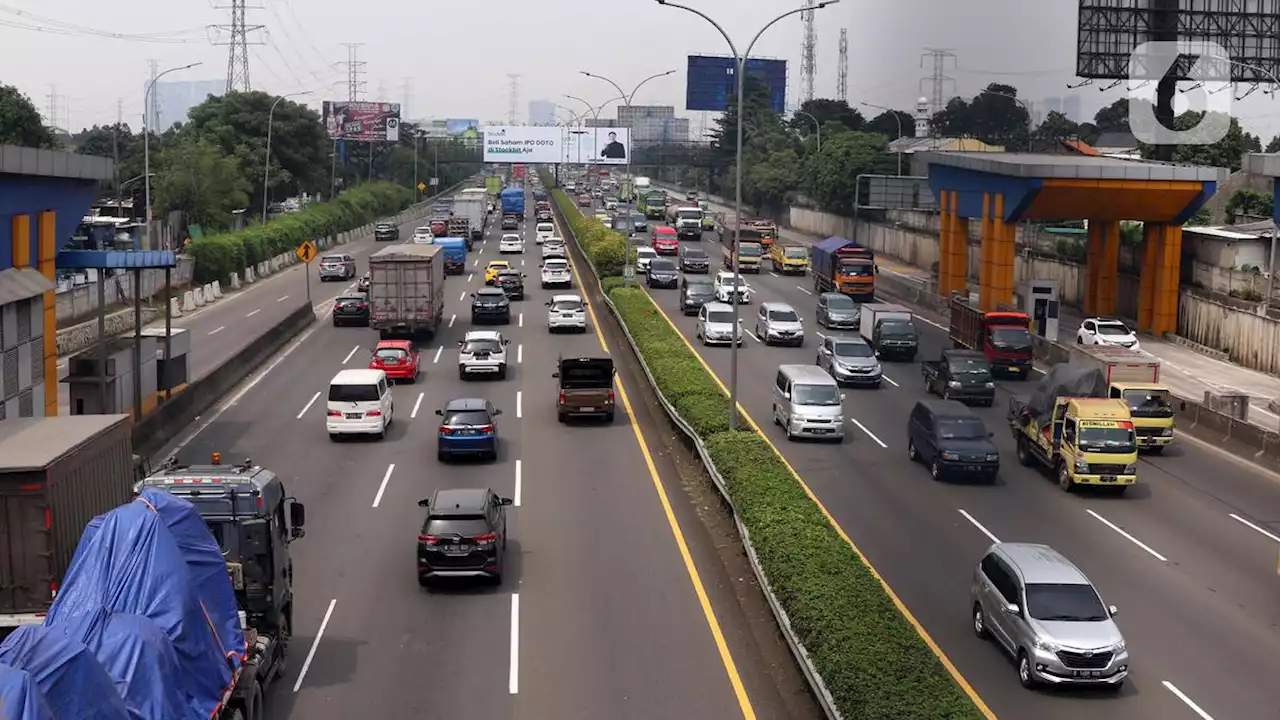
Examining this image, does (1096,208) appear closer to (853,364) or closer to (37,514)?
(853,364)

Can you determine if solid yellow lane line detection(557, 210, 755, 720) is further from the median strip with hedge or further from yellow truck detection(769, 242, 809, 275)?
yellow truck detection(769, 242, 809, 275)

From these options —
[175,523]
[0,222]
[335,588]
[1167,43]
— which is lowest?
[335,588]

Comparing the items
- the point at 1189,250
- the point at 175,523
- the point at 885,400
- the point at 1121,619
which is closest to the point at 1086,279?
the point at 1189,250

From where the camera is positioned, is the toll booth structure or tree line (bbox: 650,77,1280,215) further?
tree line (bbox: 650,77,1280,215)

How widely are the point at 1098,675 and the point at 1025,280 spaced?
186ft

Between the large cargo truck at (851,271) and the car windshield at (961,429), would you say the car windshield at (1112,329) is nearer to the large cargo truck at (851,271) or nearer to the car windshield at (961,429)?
the large cargo truck at (851,271)

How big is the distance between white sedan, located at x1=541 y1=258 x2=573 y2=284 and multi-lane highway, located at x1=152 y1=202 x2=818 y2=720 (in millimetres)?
31321

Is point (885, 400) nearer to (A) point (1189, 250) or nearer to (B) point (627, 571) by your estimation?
(B) point (627, 571)

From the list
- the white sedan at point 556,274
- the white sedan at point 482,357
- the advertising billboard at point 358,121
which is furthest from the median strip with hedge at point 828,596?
the advertising billboard at point 358,121

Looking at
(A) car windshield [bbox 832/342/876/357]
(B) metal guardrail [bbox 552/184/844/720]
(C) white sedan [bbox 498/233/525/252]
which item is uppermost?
(C) white sedan [bbox 498/233/525/252]

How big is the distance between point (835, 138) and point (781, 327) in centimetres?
6043

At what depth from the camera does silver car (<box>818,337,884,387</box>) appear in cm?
4519

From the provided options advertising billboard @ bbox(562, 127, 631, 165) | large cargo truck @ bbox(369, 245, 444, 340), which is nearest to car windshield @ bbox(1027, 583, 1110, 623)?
large cargo truck @ bbox(369, 245, 444, 340)

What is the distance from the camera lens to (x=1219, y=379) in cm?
4869
